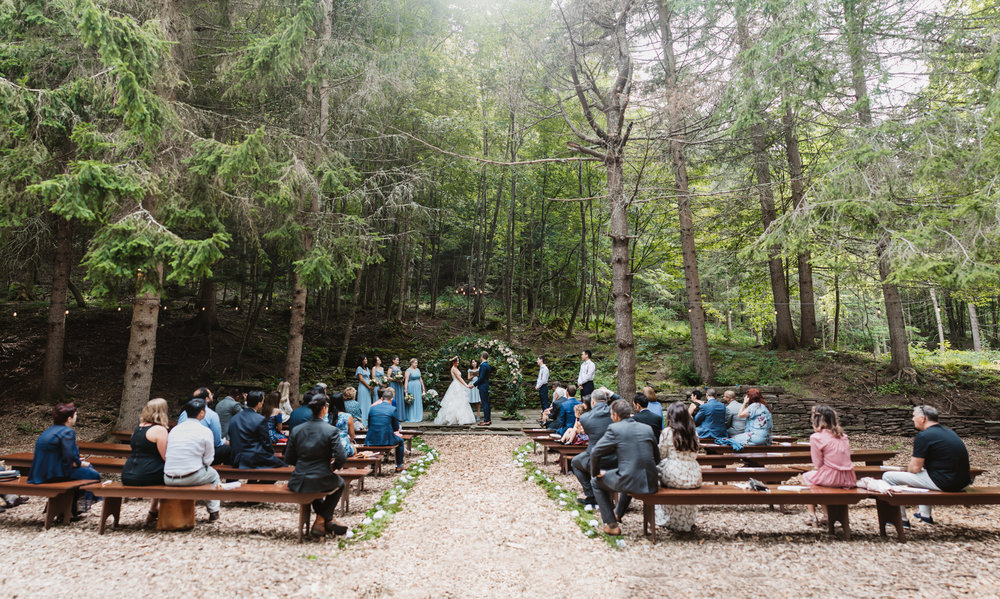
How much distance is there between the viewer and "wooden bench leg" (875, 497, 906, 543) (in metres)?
4.18

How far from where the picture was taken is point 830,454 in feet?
14.4

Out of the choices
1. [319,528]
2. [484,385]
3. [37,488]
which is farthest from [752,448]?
[37,488]

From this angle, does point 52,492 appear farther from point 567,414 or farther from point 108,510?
point 567,414

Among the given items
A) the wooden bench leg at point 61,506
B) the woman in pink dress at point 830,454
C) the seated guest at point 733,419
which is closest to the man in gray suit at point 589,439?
the woman in pink dress at point 830,454

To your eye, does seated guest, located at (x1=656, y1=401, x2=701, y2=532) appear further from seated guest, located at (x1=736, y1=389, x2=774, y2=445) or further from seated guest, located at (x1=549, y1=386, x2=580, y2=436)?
seated guest, located at (x1=549, y1=386, x2=580, y2=436)

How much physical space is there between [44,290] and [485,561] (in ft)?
74.4

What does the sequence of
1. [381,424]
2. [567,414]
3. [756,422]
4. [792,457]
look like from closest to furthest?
[792,457] → [756,422] → [381,424] → [567,414]

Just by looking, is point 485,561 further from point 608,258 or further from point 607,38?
point 608,258

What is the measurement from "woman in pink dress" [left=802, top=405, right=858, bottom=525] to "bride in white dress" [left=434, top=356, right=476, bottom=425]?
7590 mm

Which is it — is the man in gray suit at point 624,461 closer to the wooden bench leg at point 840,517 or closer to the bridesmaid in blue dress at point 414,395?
the wooden bench leg at point 840,517

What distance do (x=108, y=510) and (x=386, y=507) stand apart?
253 centimetres

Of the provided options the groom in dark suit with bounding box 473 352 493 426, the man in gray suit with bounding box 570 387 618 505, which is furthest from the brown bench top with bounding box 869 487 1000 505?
the groom in dark suit with bounding box 473 352 493 426

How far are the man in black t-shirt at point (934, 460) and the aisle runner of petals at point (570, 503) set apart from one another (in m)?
2.74

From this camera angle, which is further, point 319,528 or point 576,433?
point 576,433
